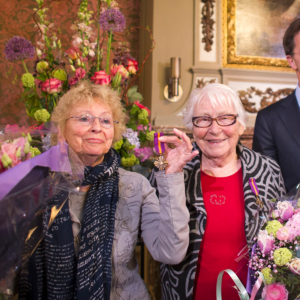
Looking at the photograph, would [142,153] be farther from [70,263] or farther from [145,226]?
[70,263]

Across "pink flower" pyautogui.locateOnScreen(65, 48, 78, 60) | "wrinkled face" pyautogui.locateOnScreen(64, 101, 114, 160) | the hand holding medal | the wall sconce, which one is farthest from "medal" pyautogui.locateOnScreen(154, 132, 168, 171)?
the wall sconce

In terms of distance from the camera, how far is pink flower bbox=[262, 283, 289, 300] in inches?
28.6

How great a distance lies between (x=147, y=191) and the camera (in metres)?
1.24

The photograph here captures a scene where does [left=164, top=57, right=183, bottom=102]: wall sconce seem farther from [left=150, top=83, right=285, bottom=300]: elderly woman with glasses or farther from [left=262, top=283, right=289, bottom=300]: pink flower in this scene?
[left=262, top=283, right=289, bottom=300]: pink flower

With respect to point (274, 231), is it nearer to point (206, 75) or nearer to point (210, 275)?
point (210, 275)

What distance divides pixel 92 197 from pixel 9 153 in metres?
0.56

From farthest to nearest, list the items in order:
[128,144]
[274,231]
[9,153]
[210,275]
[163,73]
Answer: [163,73], [128,144], [210,275], [274,231], [9,153]

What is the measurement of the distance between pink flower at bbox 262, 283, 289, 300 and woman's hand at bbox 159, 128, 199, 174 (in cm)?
45

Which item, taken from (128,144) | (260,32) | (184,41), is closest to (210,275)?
(128,144)

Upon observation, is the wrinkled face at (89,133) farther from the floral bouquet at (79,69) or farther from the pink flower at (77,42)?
the pink flower at (77,42)

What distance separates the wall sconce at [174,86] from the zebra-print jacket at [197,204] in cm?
179

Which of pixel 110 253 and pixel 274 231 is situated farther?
pixel 110 253

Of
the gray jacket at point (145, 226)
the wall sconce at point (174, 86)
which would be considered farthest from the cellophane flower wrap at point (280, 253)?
the wall sconce at point (174, 86)

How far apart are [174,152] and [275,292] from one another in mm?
529
